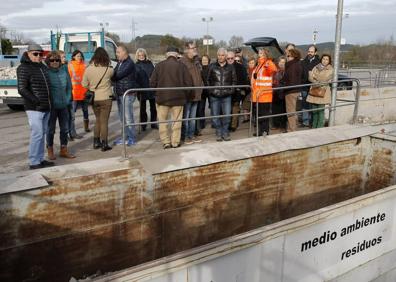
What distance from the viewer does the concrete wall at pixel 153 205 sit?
4.52m

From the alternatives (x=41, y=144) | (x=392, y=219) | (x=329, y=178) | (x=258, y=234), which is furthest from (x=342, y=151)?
(x=41, y=144)

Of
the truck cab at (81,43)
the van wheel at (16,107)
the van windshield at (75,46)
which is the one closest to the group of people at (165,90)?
the van wheel at (16,107)

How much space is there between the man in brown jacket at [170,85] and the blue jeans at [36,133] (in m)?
1.85

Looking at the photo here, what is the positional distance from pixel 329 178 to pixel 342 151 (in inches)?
19.9

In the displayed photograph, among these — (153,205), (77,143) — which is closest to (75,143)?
(77,143)

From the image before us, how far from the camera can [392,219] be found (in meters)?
4.74

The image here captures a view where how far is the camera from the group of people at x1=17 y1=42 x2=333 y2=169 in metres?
5.79

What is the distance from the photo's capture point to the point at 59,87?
6.41 m

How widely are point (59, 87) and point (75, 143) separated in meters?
1.80

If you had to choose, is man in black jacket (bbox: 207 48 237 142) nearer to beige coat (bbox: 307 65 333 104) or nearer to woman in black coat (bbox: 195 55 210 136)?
woman in black coat (bbox: 195 55 210 136)

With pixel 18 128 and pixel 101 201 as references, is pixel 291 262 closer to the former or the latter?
pixel 101 201

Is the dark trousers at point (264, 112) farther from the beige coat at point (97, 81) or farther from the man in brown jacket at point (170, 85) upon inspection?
the beige coat at point (97, 81)

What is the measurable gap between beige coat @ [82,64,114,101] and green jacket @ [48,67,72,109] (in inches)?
14.2

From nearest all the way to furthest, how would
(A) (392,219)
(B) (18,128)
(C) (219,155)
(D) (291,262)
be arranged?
(D) (291,262) < (A) (392,219) < (C) (219,155) < (B) (18,128)
